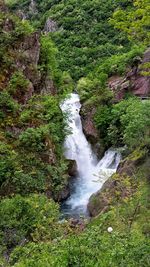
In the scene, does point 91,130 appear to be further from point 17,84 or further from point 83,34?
point 83,34

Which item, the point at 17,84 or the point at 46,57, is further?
the point at 46,57

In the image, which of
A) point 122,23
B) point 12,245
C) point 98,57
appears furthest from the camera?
point 98,57

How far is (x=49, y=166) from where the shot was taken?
20250mm

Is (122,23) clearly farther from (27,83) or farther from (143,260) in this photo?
(27,83)

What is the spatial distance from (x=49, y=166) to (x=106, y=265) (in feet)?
42.0

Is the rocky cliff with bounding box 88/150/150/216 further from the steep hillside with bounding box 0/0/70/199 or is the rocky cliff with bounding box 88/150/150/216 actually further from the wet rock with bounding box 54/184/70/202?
the steep hillside with bounding box 0/0/70/199

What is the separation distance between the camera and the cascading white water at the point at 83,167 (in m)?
22.1

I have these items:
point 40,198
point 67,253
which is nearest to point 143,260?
point 67,253

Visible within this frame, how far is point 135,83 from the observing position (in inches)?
1175

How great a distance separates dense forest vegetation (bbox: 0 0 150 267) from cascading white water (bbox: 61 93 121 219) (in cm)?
80

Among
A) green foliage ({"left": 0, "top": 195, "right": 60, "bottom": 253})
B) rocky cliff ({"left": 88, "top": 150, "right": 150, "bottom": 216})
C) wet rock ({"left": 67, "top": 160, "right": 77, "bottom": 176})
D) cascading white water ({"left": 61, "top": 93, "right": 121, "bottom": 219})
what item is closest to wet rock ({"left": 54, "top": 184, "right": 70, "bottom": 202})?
cascading white water ({"left": 61, "top": 93, "right": 121, "bottom": 219})

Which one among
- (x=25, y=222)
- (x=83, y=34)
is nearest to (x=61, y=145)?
(x=25, y=222)

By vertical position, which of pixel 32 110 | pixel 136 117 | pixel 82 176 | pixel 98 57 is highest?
pixel 98 57

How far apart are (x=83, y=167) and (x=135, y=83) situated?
750 cm
